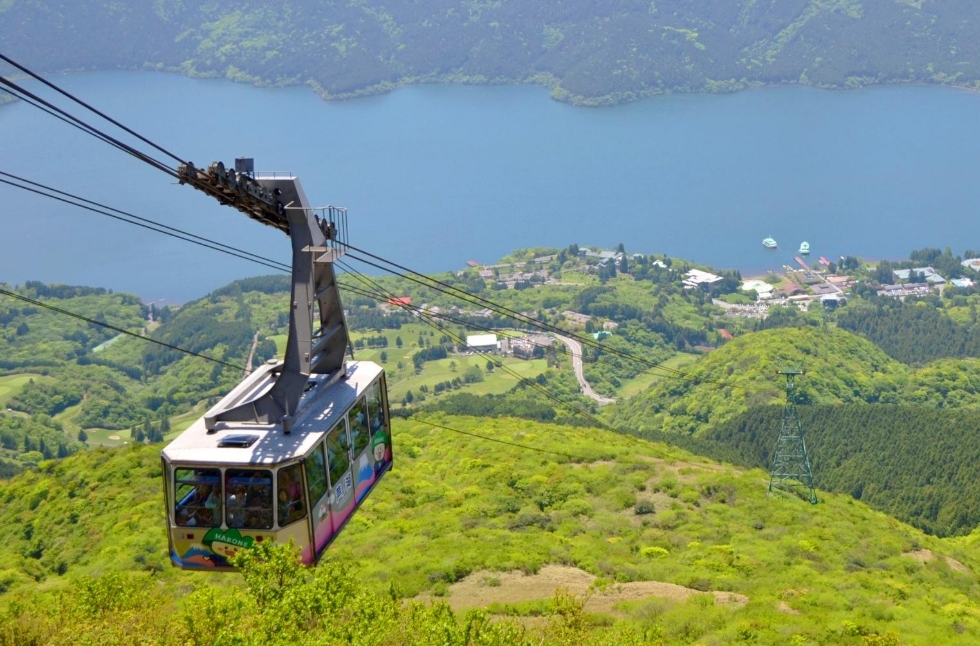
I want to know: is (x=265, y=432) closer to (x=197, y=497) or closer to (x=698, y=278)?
(x=197, y=497)

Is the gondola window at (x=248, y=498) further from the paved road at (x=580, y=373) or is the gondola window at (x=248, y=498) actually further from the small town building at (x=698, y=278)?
the small town building at (x=698, y=278)

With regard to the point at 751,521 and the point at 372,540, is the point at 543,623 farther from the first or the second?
the point at 751,521

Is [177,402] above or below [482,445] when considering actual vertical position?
below

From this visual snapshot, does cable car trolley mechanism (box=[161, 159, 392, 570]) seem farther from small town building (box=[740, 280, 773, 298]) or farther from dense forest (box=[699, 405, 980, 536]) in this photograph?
small town building (box=[740, 280, 773, 298])

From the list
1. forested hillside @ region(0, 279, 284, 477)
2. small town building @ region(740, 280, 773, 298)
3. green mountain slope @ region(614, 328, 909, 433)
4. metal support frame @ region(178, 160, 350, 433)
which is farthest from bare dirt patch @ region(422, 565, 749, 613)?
small town building @ region(740, 280, 773, 298)

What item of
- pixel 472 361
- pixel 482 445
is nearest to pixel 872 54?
pixel 472 361

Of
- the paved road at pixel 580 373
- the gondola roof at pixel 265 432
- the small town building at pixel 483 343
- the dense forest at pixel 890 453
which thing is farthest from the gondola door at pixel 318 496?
the small town building at pixel 483 343
